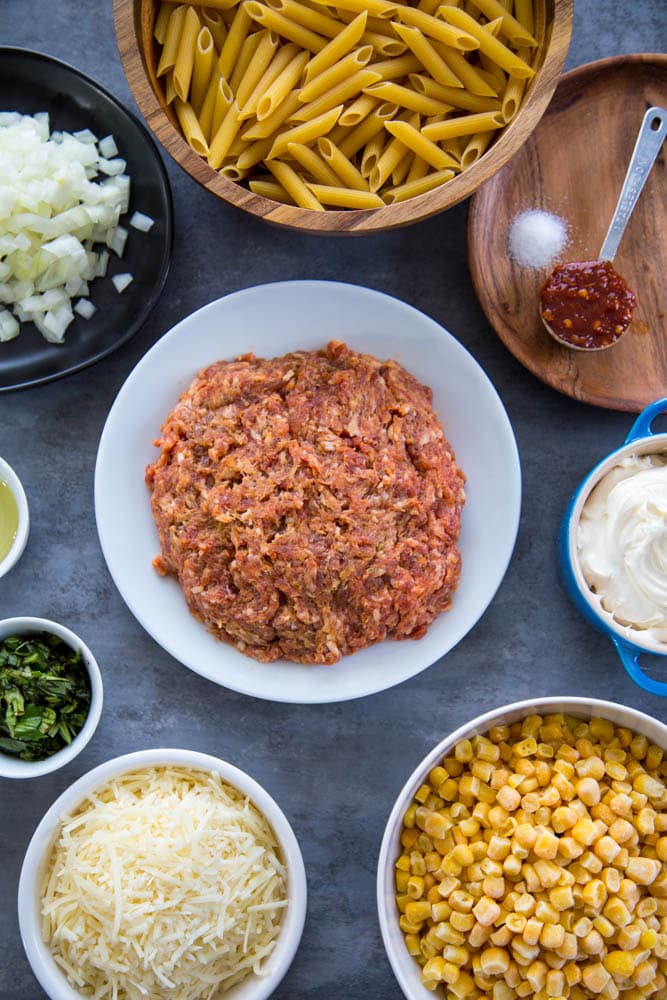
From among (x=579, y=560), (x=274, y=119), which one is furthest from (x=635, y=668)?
(x=274, y=119)

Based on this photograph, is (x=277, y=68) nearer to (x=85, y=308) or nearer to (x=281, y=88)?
(x=281, y=88)

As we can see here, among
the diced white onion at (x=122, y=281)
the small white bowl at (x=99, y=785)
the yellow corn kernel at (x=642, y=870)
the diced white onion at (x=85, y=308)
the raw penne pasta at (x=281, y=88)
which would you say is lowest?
the small white bowl at (x=99, y=785)

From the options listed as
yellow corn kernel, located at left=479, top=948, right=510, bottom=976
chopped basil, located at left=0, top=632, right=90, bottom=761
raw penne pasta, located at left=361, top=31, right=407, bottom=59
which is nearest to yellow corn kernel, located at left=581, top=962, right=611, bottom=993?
yellow corn kernel, located at left=479, top=948, right=510, bottom=976

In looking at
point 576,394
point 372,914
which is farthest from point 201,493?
point 372,914

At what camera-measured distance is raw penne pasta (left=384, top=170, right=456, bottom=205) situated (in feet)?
9.72

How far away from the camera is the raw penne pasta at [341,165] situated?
298 centimetres

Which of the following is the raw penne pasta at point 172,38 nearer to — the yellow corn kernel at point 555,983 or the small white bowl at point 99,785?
the small white bowl at point 99,785

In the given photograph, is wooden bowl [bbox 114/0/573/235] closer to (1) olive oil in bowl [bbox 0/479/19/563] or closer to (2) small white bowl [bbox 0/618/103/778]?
(1) olive oil in bowl [bbox 0/479/19/563]

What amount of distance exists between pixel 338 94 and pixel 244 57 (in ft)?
1.16

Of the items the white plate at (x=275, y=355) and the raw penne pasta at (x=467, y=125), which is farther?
the white plate at (x=275, y=355)

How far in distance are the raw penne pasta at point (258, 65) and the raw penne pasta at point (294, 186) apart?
22 centimetres

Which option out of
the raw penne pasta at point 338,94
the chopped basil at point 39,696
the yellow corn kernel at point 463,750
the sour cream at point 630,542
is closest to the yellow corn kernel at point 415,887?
the yellow corn kernel at point 463,750

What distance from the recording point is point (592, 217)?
342 cm

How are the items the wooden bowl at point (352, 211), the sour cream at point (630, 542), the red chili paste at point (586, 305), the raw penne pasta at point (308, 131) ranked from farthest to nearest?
the red chili paste at point (586, 305)
the sour cream at point (630, 542)
the raw penne pasta at point (308, 131)
the wooden bowl at point (352, 211)
